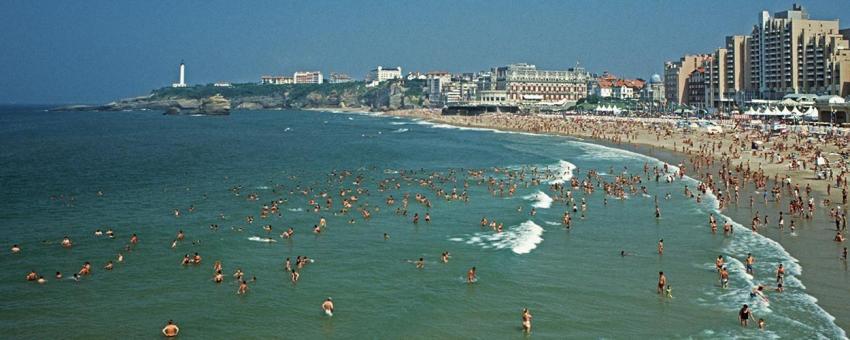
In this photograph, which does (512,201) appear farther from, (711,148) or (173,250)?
(711,148)

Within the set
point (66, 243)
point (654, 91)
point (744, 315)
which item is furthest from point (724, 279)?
point (654, 91)

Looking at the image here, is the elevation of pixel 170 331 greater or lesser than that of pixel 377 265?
lesser

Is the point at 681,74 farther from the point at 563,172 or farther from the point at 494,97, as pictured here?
the point at 563,172

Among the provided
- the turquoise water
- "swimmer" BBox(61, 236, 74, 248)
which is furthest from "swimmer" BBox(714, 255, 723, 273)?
"swimmer" BBox(61, 236, 74, 248)

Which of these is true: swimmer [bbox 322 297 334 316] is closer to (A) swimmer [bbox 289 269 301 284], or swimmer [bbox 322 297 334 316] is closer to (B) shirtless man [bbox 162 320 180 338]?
(A) swimmer [bbox 289 269 301 284]

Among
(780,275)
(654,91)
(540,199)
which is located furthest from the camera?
(654,91)

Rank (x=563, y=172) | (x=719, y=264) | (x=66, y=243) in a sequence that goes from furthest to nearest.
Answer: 1. (x=563, y=172)
2. (x=66, y=243)
3. (x=719, y=264)
